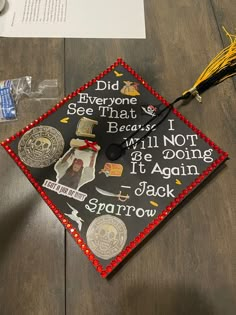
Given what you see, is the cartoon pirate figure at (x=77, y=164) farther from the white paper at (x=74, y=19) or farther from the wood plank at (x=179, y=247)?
the white paper at (x=74, y=19)

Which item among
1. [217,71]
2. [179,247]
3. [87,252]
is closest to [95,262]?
[87,252]

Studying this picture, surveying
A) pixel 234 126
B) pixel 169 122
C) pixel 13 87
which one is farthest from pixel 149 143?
pixel 13 87

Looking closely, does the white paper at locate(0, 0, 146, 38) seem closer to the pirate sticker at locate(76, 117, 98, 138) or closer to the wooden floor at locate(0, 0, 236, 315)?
the wooden floor at locate(0, 0, 236, 315)

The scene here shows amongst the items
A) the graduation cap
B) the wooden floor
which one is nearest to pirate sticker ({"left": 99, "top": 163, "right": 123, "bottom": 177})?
the graduation cap

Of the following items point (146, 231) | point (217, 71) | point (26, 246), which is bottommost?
point (26, 246)

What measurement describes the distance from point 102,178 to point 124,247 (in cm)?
11

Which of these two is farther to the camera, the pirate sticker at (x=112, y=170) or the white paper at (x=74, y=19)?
the white paper at (x=74, y=19)

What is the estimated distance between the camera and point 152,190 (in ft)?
1.73

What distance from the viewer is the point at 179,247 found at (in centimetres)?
50

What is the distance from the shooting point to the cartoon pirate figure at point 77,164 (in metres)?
0.53

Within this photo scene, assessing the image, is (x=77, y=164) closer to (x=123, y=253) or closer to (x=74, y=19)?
(x=123, y=253)

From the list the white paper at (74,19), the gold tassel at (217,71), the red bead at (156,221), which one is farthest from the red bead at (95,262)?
the white paper at (74,19)

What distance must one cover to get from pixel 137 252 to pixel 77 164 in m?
0.17

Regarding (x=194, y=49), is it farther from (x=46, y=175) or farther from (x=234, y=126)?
(x=46, y=175)
